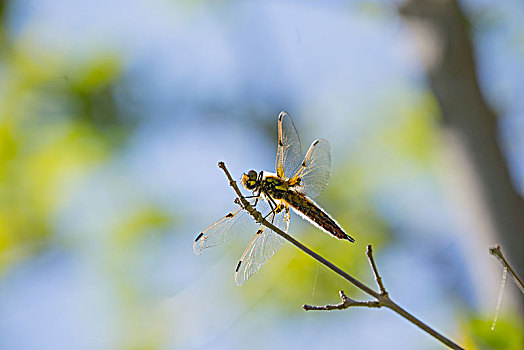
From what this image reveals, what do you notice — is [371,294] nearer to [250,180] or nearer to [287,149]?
[250,180]

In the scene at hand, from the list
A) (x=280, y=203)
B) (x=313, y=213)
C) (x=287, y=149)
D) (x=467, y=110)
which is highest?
(x=467, y=110)

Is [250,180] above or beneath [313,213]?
above

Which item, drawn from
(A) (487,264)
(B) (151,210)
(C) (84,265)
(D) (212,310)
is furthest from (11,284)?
(A) (487,264)

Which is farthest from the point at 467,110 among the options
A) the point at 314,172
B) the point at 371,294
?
the point at 371,294

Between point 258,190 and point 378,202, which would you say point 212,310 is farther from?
point 258,190

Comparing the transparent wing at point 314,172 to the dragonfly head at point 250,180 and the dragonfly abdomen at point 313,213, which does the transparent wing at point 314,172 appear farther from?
the dragonfly head at point 250,180

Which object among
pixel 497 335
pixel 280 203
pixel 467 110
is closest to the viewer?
pixel 497 335
